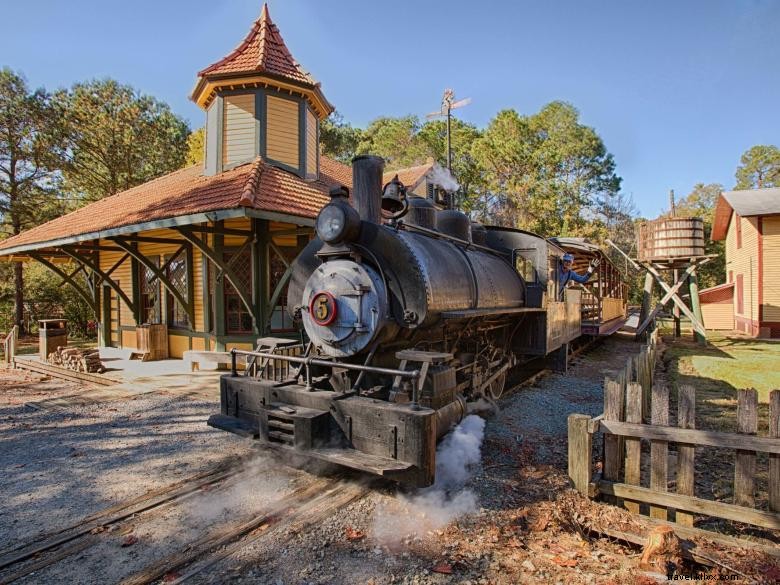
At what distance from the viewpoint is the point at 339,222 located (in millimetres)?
4727

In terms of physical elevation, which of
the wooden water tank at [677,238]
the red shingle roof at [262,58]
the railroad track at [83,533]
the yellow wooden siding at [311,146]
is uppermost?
the red shingle roof at [262,58]

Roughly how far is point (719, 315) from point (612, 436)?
81.1ft

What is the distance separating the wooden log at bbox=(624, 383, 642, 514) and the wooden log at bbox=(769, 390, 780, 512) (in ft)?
2.66

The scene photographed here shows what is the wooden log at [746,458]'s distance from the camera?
10.5ft

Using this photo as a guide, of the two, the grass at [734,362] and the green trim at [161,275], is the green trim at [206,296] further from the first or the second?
the grass at [734,362]

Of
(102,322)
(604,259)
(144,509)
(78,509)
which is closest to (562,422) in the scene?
(144,509)

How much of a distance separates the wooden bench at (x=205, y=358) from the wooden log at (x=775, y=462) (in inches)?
299

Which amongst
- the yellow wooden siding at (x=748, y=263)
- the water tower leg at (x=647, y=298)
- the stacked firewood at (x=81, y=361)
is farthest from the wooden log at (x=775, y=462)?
the yellow wooden siding at (x=748, y=263)

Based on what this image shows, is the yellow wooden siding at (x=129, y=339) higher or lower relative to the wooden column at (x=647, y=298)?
lower

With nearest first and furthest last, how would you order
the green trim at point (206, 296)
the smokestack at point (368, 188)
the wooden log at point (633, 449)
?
the wooden log at point (633, 449) < the smokestack at point (368, 188) < the green trim at point (206, 296)

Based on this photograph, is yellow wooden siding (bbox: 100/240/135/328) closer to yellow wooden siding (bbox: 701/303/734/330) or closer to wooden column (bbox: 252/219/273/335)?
wooden column (bbox: 252/219/273/335)

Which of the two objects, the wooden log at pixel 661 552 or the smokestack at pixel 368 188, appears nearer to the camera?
the wooden log at pixel 661 552

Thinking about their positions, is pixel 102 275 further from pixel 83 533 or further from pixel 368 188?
pixel 83 533

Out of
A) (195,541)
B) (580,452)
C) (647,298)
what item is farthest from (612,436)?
(647,298)
